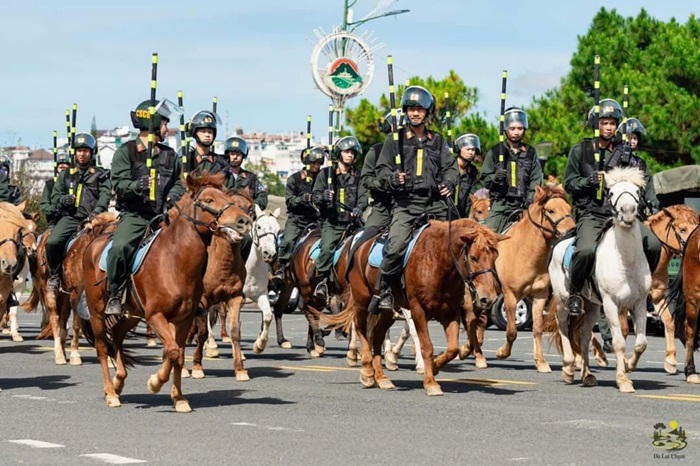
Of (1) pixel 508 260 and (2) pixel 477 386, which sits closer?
(2) pixel 477 386

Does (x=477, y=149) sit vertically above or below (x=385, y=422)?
above

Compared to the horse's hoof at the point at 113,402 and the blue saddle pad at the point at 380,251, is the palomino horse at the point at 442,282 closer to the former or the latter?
the blue saddle pad at the point at 380,251

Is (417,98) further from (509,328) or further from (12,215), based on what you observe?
(12,215)

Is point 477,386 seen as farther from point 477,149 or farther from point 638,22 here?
point 638,22

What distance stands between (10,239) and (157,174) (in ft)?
5.97

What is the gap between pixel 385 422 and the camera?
12875mm

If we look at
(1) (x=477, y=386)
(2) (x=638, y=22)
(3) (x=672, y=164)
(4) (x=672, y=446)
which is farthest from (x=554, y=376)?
(2) (x=638, y=22)

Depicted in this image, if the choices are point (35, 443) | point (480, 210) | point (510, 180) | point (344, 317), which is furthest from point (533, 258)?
point (35, 443)

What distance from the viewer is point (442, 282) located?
51.0 feet

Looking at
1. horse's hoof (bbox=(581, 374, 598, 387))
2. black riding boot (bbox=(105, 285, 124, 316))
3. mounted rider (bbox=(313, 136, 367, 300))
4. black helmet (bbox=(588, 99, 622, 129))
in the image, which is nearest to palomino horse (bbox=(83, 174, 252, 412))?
black riding boot (bbox=(105, 285, 124, 316))

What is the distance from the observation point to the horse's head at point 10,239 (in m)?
16.0

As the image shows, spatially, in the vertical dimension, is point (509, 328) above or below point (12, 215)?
below

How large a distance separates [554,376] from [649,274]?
2.44 meters

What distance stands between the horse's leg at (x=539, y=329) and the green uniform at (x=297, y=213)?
16.6 ft
